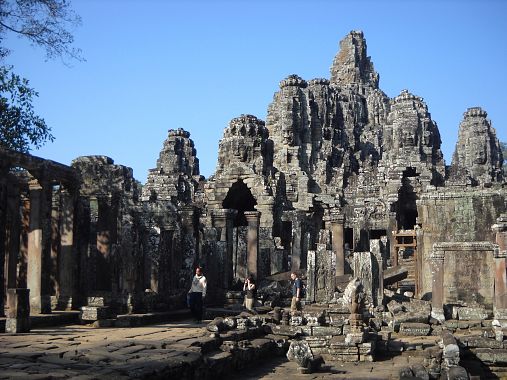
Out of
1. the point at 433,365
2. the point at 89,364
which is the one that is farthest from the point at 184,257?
the point at 89,364

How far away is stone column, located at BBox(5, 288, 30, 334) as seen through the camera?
39.9 feet

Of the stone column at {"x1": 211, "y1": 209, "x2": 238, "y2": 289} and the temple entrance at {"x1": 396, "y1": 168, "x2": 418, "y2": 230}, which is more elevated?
the temple entrance at {"x1": 396, "y1": 168, "x2": 418, "y2": 230}

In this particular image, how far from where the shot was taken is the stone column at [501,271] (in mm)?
15820

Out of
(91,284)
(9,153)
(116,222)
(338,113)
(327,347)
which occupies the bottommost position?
(327,347)

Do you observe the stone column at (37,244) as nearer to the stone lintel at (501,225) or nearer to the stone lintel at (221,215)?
the stone lintel at (221,215)

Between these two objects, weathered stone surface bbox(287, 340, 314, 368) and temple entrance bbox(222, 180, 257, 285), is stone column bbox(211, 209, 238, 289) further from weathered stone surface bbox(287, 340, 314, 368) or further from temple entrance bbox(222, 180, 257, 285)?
weathered stone surface bbox(287, 340, 314, 368)

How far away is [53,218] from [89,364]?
8.73 meters

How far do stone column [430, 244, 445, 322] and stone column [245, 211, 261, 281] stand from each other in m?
6.78

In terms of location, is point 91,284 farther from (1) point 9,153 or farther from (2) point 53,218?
(1) point 9,153

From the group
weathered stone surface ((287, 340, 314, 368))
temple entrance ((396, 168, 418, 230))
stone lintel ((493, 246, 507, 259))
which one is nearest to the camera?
weathered stone surface ((287, 340, 314, 368))

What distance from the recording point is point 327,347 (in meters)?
14.1

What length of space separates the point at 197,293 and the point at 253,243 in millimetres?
7171

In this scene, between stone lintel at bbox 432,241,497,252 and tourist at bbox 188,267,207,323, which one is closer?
tourist at bbox 188,267,207,323

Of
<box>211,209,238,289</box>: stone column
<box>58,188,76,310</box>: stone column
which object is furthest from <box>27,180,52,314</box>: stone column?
<box>211,209,238,289</box>: stone column
